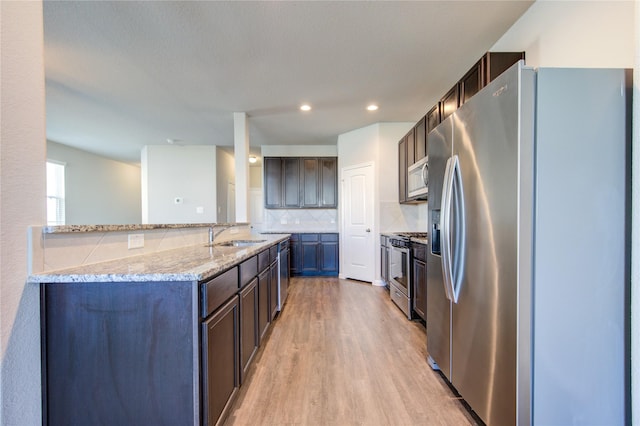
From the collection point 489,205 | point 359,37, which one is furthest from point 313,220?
point 489,205

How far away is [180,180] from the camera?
5.92m

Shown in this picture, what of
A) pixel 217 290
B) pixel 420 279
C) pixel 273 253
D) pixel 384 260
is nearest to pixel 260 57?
pixel 273 253

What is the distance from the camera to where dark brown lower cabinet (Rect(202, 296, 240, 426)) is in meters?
1.11

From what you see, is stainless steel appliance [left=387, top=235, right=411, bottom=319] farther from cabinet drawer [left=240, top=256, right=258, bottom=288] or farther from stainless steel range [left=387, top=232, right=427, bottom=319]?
cabinet drawer [left=240, top=256, right=258, bottom=288]

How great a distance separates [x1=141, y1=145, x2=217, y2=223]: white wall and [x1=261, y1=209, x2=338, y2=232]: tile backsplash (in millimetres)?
1446

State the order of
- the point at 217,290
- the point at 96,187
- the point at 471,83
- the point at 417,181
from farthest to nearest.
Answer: the point at 96,187 → the point at 417,181 → the point at 471,83 → the point at 217,290

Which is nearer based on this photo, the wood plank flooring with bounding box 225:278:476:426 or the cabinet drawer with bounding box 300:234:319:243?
the wood plank flooring with bounding box 225:278:476:426

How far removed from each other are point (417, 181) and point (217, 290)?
108 inches

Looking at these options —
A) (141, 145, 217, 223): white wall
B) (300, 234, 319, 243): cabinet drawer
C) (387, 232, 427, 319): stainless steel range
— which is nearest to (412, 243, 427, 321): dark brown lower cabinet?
(387, 232, 427, 319): stainless steel range

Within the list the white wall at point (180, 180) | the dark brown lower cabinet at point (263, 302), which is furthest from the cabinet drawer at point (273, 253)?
the white wall at point (180, 180)

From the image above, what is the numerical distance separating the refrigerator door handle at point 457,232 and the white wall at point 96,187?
7.51m

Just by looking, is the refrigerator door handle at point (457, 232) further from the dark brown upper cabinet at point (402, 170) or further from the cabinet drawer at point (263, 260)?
the dark brown upper cabinet at point (402, 170)

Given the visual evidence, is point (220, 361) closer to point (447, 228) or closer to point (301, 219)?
point (447, 228)

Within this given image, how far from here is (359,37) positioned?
2.24 m
